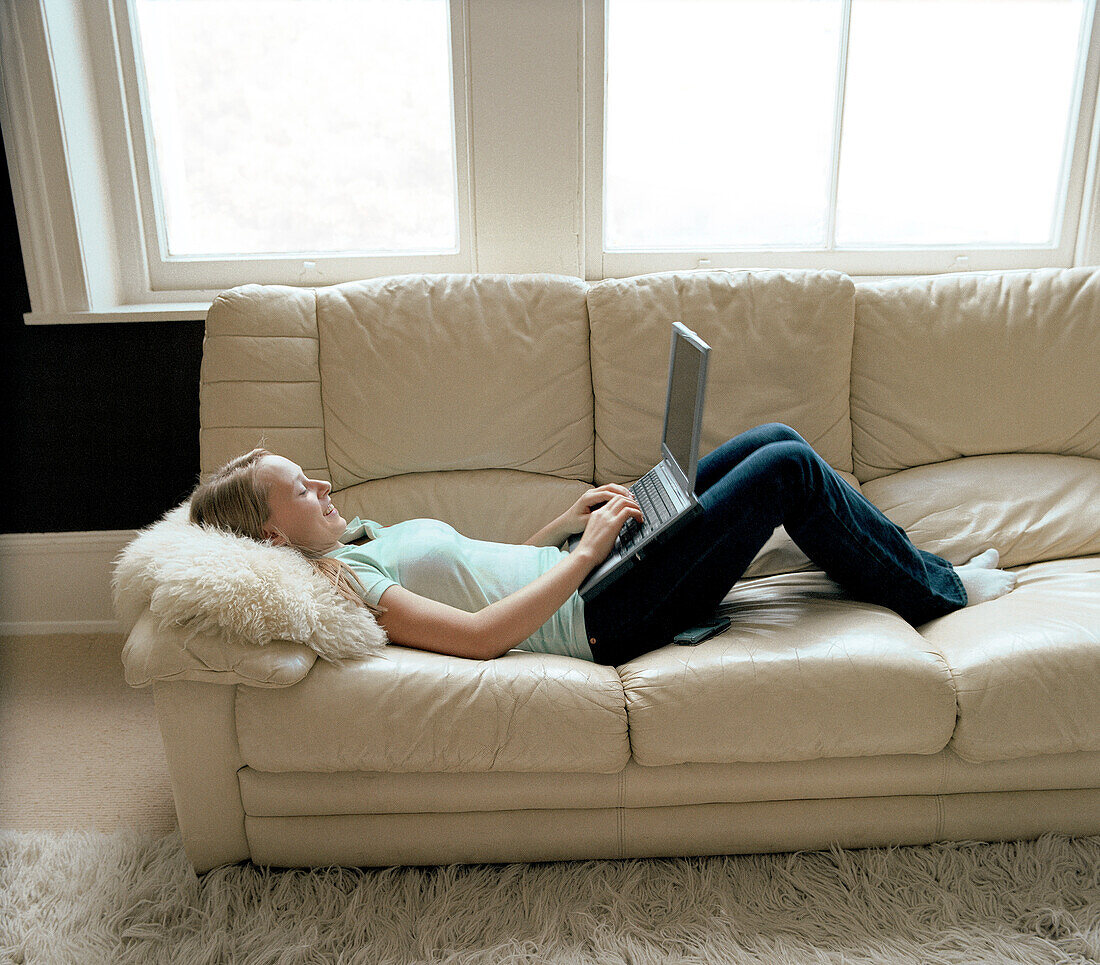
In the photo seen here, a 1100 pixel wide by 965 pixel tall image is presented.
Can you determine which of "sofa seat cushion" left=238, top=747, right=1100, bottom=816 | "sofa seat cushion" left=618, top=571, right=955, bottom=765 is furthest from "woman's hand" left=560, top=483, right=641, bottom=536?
"sofa seat cushion" left=238, top=747, right=1100, bottom=816

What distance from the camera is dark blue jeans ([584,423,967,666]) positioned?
1484 mm

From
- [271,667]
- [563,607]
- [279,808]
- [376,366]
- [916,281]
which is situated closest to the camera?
[271,667]

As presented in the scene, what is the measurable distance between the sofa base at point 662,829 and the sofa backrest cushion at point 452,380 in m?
0.79

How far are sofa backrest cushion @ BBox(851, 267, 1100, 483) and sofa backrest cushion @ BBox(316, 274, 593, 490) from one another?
0.71 metres

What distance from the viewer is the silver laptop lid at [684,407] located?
4.72ft

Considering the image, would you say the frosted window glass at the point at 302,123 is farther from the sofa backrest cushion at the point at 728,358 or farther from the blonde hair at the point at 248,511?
the blonde hair at the point at 248,511

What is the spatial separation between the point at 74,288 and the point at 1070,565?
2.52 meters

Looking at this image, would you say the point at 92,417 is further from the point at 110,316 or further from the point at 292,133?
the point at 292,133

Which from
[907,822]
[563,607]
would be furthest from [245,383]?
[907,822]

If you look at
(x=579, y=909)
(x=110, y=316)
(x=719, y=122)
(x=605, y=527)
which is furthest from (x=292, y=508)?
(x=719, y=122)

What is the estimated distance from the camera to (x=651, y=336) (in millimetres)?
1930

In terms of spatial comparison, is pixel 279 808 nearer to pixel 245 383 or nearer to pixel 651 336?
pixel 245 383

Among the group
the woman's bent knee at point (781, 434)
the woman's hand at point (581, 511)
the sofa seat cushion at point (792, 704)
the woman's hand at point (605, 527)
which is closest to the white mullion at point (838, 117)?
the woman's bent knee at point (781, 434)

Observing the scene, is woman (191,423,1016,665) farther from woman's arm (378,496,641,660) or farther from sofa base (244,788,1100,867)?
sofa base (244,788,1100,867)
